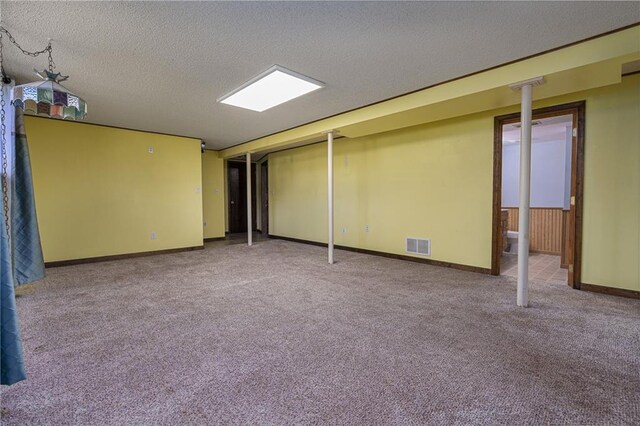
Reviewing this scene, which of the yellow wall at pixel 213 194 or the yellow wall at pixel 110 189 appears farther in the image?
the yellow wall at pixel 213 194

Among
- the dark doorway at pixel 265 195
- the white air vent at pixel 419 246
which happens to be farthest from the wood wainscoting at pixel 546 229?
the dark doorway at pixel 265 195

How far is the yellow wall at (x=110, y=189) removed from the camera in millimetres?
4758

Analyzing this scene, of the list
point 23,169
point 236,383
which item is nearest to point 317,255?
point 236,383

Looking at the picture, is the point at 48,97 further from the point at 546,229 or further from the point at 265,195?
the point at 546,229

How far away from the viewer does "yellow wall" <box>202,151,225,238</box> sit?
7.71 meters

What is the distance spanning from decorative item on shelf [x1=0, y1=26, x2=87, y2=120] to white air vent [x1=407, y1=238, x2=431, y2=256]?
4677 mm

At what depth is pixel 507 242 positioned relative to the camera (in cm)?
605

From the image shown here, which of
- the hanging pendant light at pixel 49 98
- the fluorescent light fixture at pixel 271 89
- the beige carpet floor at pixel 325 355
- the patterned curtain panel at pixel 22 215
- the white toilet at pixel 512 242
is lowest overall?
the beige carpet floor at pixel 325 355

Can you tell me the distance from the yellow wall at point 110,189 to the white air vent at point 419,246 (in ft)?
15.0

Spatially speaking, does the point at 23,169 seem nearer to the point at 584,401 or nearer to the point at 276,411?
the point at 276,411

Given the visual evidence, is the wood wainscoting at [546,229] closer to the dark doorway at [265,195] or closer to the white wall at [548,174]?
the white wall at [548,174]

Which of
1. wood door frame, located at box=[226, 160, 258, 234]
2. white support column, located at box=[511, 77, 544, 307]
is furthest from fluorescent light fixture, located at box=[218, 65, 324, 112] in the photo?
wood door frame, located at box=[226, 160, 258, 234]

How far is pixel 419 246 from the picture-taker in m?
4.91

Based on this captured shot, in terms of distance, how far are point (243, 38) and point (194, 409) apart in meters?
2.64
